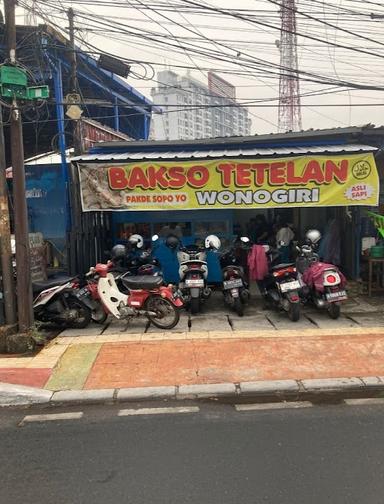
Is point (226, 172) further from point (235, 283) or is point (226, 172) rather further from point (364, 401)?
point (364, 401)

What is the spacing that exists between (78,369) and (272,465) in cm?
326

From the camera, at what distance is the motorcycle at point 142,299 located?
7.92 m

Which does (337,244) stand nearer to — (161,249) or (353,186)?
(353,186)

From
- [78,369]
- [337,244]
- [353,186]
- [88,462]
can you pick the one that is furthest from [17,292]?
[337,244]

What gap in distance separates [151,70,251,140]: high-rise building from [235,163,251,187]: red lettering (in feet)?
8.55

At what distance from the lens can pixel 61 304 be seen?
8094mm

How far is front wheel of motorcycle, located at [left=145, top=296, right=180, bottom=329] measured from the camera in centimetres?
797

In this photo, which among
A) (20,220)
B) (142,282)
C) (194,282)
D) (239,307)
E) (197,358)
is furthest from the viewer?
(239,307)

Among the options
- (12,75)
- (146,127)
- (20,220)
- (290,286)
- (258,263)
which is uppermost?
(146,127)

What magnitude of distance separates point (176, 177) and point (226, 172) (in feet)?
3.13

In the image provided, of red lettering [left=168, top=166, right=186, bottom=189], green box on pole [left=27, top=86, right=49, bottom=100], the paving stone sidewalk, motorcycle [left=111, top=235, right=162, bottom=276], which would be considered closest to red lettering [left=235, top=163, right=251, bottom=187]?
red lettering [left=168, top=166, right=186, bottom=189]

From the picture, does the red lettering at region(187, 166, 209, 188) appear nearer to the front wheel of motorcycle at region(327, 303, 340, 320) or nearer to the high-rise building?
the high-rise building

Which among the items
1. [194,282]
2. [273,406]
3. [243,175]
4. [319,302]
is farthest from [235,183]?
[273,406]

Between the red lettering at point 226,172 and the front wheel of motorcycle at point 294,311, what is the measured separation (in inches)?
102
